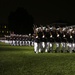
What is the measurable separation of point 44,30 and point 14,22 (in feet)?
321

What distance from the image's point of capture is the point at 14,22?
12712 cm

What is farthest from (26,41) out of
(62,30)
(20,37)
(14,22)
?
(14,22)

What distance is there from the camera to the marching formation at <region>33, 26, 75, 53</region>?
29781 mm

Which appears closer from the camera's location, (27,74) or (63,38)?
(27,74)

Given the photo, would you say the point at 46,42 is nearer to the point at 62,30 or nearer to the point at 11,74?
the point at 62,30

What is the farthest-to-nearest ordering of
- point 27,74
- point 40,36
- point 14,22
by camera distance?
point 14,22 → point 40,36 → point 27,74

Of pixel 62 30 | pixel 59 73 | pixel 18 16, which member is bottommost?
pixel 59 73

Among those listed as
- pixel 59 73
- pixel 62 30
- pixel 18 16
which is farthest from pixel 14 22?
pixel 59 73

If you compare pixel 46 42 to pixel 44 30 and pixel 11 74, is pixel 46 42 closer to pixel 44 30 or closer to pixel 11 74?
pixel 44 30

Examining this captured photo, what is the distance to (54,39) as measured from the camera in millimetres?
30234

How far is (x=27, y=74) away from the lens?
13.8 metres

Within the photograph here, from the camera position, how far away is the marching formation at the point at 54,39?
97.7 feet

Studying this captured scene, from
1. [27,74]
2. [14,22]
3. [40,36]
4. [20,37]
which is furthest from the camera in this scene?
[14,22]

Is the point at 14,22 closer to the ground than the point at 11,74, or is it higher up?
higher up
